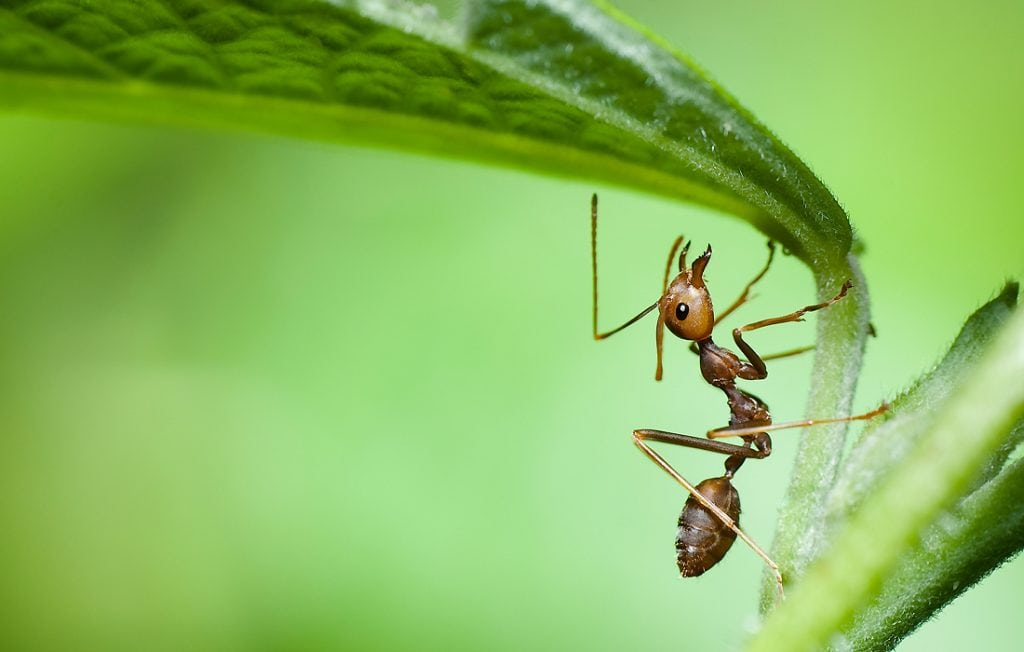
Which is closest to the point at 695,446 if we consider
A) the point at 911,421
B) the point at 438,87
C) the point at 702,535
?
the point at 702,535

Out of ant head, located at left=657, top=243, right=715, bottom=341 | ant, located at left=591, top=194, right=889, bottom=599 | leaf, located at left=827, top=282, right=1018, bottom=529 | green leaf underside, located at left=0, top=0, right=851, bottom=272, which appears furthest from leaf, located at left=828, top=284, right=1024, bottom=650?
ant head, located at left=657, top=243, right=715, bottom=341

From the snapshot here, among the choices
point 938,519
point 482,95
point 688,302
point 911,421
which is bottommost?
point 938,519

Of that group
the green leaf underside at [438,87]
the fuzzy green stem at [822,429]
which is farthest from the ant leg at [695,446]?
the green leaf underside at [438,87]

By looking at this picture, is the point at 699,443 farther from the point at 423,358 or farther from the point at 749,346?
the point at 423,358

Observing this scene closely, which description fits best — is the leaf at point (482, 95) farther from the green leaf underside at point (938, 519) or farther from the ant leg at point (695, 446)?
the ant leg at point (695, 446)

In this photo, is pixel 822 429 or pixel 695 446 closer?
pixel 822 429

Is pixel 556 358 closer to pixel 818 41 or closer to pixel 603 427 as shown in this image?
pixel 603 427
